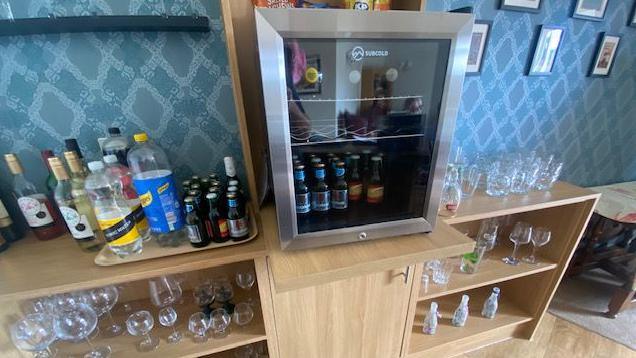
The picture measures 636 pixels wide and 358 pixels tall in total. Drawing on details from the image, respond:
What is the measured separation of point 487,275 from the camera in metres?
1.23

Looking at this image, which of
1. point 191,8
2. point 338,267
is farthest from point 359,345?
point 191,8

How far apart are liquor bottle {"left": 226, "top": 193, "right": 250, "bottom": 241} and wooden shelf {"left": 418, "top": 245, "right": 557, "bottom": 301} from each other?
2.93 ft

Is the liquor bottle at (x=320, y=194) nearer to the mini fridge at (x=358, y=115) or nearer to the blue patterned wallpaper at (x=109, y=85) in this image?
the mini fridge at (x=358, y=115)

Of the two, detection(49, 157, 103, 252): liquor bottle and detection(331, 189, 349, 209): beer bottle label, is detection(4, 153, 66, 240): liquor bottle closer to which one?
detection(49, 157, 103, 252): liquor bottle

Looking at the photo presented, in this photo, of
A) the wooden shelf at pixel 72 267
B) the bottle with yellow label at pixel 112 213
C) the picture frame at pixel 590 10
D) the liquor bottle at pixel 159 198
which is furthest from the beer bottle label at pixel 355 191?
the picture frame at pixel 590 10

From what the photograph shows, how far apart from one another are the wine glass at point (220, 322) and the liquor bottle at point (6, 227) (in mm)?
680

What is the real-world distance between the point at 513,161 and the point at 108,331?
1898 mm

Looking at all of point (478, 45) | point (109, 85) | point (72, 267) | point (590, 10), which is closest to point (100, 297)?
point (72, 267)

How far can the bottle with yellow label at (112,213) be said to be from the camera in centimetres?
64

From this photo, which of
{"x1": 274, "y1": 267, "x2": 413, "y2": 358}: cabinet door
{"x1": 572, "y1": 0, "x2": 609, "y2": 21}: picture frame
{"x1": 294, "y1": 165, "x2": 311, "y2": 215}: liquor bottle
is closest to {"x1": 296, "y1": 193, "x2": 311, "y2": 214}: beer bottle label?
{"x1": 294, "y1": 165, "x2": 311, "y2": 215}: liquor bottle

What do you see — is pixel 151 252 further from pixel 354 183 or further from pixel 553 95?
pixel 553 95

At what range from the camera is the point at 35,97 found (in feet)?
2.59

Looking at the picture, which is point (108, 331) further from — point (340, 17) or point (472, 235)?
point (472, 235)

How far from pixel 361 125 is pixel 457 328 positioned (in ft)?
4.36
